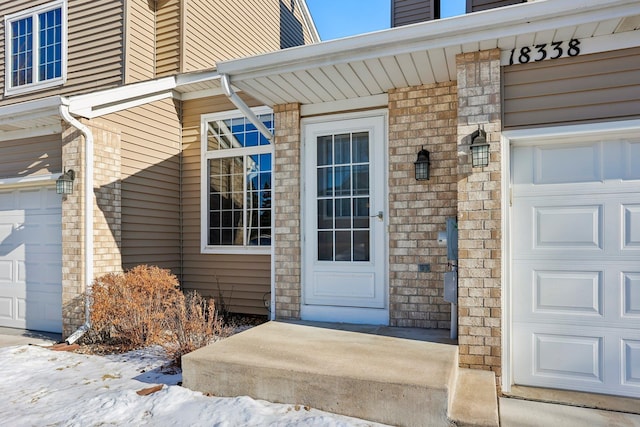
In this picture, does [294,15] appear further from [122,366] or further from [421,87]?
[122,366]

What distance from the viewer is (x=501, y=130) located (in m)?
3.60

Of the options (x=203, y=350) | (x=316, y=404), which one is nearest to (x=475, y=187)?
(x=316, y=404)

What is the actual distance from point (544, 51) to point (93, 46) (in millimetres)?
6706

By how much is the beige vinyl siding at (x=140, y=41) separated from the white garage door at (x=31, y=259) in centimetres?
227

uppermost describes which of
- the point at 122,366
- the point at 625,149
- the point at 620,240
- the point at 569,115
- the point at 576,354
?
the point at 569,115

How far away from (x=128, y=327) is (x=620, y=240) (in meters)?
4.96

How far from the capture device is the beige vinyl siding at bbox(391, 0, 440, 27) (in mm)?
6922

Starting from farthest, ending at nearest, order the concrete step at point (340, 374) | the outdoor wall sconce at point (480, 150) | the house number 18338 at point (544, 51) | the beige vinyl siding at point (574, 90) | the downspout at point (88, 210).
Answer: the downspout at point (88, 210) < the outdoor wall sconce at point (480, 150) < the house number 18338 at point (544, 51) < the beige vinyl siding at point (574, 90) < the concrete step at point (340, 374)

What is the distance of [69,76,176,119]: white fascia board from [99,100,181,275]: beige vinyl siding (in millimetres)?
177

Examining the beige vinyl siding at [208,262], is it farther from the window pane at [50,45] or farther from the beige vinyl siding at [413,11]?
the beige vinyl siding at [413,11]

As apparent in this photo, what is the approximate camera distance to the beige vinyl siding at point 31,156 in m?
5.93

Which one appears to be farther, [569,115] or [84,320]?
[84,320]

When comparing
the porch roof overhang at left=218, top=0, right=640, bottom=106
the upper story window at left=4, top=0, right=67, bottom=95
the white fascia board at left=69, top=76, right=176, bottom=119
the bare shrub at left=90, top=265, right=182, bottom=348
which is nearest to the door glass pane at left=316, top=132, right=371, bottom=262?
the porch roof overhang at left=218, top=0, right=640, bottom=106

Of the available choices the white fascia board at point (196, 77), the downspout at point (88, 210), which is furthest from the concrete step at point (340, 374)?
the white fascia board at point (196, 77)
